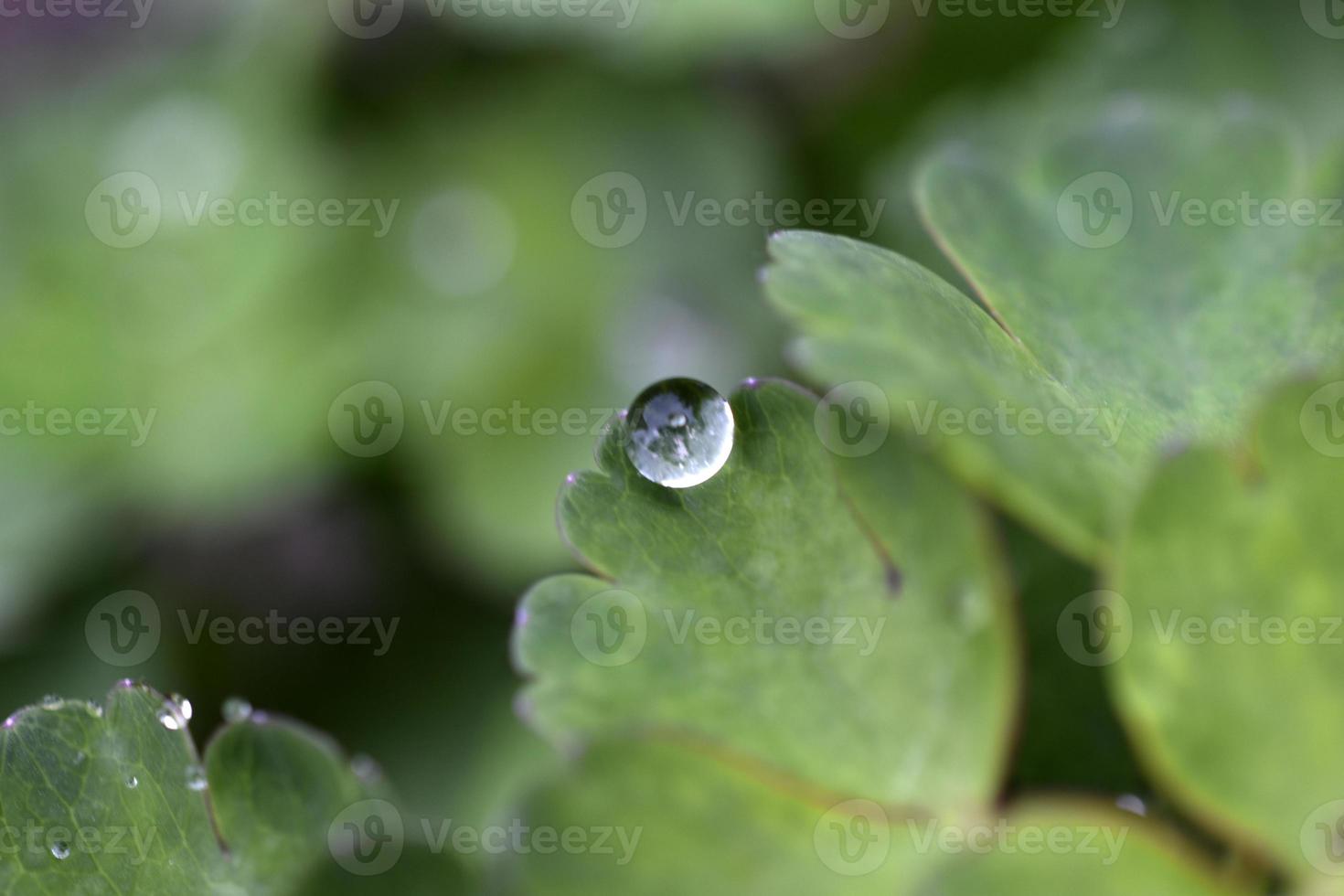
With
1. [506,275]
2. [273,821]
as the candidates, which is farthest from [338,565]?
[273,821]

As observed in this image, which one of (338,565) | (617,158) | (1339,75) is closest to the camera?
(1339,75)

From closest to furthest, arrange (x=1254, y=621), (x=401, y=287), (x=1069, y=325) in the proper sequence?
(x=1254, y=621)
(x=1069, y=325)
(x=401, y=287)

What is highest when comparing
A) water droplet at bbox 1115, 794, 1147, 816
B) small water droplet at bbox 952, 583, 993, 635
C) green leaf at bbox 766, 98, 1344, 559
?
green leaf at bbox 766, 98, 1344, 559

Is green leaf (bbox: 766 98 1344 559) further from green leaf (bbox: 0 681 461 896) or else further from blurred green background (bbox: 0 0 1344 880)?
blurred green background (bbox: 0 0 1344 880)

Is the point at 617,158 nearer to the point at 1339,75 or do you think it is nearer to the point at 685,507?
the point at 1339,75

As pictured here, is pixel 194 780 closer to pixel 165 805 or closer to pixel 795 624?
pixel 165 805

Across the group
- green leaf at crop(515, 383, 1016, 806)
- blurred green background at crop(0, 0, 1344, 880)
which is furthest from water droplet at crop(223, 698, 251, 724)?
blurred green background at crop(0, 0, 1344, 880)

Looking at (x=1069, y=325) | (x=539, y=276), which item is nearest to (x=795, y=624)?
(x=1069, y=325)
